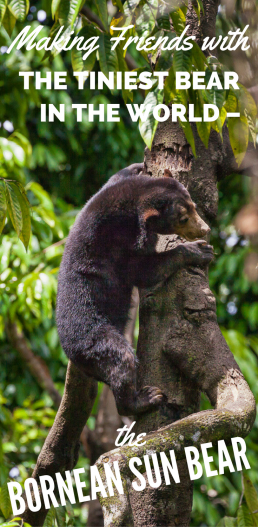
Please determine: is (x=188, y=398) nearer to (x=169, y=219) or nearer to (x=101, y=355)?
(x=101, y=355)

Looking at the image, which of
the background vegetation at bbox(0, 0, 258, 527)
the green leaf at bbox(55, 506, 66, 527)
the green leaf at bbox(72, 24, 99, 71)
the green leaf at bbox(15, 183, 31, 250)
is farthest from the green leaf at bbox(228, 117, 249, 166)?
the background vegetation at bbox(0, 0, 258, 527)

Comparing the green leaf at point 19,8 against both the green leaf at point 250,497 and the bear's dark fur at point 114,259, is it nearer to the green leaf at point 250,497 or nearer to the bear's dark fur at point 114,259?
the bear's dark fur at point 114,259

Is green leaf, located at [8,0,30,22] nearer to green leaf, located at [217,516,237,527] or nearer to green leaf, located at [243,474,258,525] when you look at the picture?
green leaf, located at [243,474,258,525]

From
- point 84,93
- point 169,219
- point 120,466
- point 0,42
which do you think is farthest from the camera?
point 84,93

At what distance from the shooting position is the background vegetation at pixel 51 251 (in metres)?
5.06

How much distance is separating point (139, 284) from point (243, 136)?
0.92 m

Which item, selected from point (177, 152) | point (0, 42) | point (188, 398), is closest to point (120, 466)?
point (188, 398)

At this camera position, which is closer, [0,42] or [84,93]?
[0,42]

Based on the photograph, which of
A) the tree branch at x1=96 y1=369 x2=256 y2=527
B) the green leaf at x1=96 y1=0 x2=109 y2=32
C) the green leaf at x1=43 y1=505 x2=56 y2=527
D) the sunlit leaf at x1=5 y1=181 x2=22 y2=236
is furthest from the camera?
the green leaf at x1=43 y1=505 x2=56 y2=527

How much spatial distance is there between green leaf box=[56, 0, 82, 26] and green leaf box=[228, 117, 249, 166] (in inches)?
28.0

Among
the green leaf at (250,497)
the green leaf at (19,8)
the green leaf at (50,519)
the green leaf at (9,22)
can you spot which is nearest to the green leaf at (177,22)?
the green leaf at (19,8)

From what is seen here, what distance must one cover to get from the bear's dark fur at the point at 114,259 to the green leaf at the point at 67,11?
3.42ft

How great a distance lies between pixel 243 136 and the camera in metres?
2.35

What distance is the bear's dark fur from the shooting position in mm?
2828
